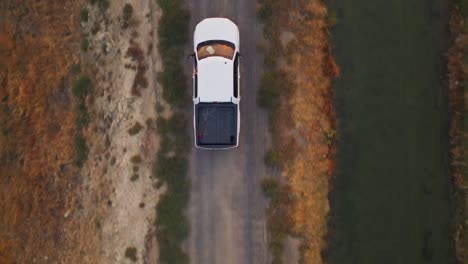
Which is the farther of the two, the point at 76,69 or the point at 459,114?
the point at 76,69

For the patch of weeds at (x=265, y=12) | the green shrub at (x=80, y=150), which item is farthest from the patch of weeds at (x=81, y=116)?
the patch of weeds at (x=265, y=12)

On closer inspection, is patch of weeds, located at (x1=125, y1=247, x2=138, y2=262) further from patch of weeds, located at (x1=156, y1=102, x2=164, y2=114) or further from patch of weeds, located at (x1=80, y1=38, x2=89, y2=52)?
patch of weeds, located at (x1=80, y1=38, x2=89, y2=52)

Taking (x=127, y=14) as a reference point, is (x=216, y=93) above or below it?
below

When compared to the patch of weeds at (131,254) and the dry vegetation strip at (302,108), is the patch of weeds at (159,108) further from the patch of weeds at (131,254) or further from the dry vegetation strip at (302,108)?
the patch of weeds at (131,254)

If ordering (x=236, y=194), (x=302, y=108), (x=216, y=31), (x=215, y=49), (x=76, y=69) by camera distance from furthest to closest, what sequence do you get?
(x=76, y=69)
(x=302, y=108)
(x=236, y=194)
(x=216, y=31)
(x=215, y=49)

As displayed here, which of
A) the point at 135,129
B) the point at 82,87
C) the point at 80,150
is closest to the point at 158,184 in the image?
the point at 135,129

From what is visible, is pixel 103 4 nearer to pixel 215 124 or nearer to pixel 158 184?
pixel 215 124

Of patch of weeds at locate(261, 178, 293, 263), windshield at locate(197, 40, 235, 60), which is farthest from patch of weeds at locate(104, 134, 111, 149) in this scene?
patch of weeds at locate(261, 178, 293, 263)
